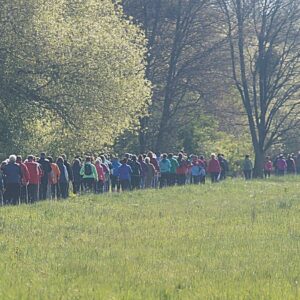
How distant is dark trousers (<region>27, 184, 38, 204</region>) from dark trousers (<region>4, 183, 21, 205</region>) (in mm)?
616

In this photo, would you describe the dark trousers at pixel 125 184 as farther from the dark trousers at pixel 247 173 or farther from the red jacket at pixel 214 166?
the dark trousers at pixel 247 173

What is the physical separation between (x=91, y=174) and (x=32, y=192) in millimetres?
4654

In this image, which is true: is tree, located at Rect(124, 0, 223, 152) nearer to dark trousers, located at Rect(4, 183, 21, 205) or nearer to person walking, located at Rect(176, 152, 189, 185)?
person walking, located at Rect(176, 152, 189, 185)

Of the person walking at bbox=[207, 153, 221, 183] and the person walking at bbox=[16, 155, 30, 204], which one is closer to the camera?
the person walking at bbox=[16, 155, 30, 204]

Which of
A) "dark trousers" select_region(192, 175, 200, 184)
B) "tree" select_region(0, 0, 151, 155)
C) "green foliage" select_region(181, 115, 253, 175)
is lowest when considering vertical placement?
"dark trousers" select_region(192, 175, 200, 184)

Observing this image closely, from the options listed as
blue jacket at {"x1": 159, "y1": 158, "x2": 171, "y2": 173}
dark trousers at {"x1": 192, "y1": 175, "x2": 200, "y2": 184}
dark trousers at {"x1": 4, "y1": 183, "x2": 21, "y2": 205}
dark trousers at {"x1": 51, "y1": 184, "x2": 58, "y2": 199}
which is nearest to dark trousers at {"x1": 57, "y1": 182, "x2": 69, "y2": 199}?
dark trousers at {"x1": 51, "y1": 184, "x2": 58, "y2": 199}

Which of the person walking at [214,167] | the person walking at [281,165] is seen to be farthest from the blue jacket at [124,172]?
the person walking at [281,165]

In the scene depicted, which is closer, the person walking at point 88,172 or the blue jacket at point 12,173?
the blue jacket at point 12,173

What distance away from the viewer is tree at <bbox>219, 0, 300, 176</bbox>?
2037 inches

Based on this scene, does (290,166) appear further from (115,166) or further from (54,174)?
(54,174)

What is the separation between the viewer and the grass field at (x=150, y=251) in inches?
433

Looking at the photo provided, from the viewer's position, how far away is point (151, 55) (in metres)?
51.0

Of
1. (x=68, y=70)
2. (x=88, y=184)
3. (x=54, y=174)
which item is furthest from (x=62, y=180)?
(x=68, y=70)

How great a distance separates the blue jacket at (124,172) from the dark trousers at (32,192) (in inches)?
269
